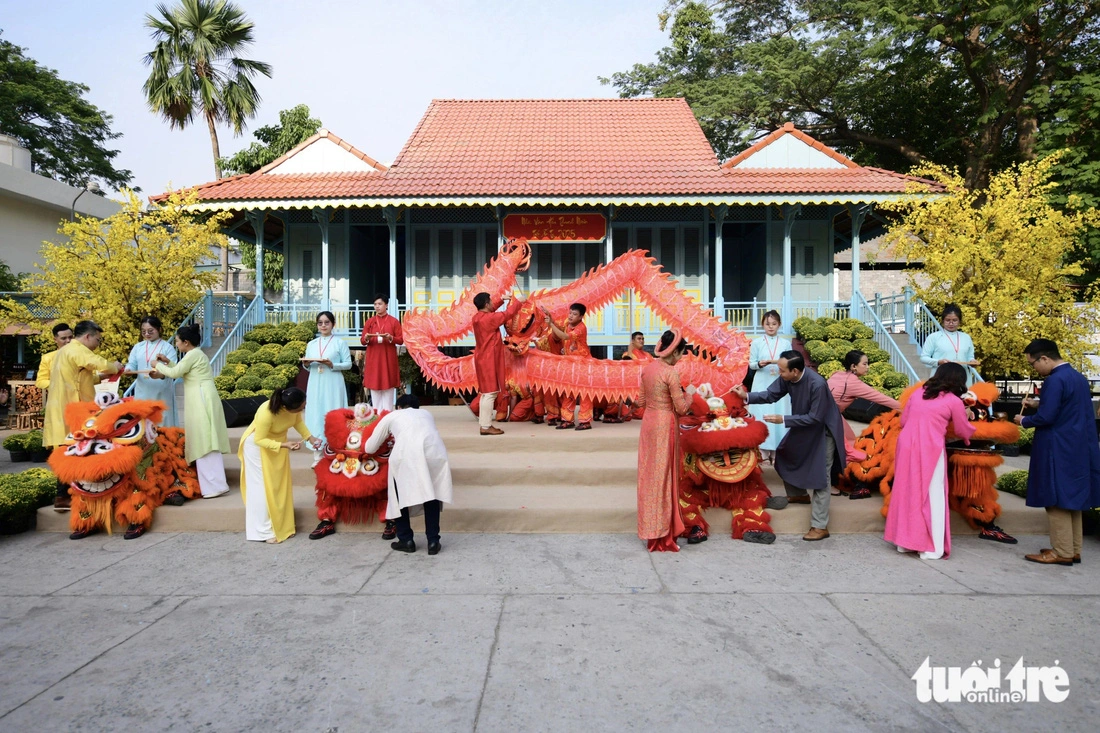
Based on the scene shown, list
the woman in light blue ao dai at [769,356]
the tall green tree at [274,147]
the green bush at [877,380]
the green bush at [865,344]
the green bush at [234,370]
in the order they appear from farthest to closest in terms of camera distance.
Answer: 1. the tall green tree at [274,147]
2. the green bush at [865,344]
3. the green bush at [234,370]
4. the green bush at [877,380]
5. the woman in light blue ao dai at [769,356]

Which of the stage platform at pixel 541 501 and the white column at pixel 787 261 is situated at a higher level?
the white column at pixel 787 261

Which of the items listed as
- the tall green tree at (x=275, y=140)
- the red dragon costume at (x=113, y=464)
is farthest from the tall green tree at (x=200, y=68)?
the red dragon costume at (x=113, y=464)

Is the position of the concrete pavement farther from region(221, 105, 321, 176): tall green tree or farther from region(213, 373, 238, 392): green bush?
region(221, 105, 321, 176): tall green tree

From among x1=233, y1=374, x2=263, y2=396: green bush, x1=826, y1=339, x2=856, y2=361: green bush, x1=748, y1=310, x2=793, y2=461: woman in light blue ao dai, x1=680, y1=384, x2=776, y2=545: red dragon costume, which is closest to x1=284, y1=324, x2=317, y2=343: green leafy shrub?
x1=233, y1=374, x2=263, y2=396: green bush

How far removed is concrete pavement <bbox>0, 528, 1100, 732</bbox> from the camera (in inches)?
112

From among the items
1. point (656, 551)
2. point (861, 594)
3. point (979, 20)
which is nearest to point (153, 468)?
point (656, 551)

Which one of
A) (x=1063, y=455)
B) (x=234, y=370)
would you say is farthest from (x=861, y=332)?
(x=234, y=370)

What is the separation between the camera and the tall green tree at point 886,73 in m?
16.6

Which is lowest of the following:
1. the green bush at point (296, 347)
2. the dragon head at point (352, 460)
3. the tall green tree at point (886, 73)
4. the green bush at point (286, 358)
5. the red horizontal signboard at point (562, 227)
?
the dragon head at point (352, 460)

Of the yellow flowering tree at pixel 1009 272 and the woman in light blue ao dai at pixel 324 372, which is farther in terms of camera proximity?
the yellow flowering tree at pixel 1009 272

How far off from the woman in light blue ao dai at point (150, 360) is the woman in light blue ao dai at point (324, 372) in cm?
135

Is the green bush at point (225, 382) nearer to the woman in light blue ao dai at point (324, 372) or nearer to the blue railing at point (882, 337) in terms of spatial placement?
the woman in light blue ao dai at point (324, 372)

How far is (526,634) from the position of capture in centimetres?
360

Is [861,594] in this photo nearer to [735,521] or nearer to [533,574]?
[735,521]
